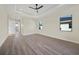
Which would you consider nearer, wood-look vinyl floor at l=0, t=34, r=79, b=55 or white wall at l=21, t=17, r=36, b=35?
wood-look vinyl floor at l=0, t=34, r=79, b=55

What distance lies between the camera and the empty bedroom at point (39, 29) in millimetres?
2760

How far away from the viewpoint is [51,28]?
2953 mm

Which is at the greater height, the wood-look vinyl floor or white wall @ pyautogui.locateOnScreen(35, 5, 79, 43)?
white wall @ pyautogui.locateOnScreen(35, 5, 79, 43)

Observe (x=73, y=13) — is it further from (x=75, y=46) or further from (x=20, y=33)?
(x=20, y=33)

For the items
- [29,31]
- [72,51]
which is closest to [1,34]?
[29,31]

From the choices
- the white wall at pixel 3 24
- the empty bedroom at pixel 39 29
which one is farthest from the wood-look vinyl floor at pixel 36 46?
the white wall at pixel 3 24

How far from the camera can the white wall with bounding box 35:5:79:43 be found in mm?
2740

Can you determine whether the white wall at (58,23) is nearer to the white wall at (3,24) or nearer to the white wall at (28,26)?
the white wall at (28,26)

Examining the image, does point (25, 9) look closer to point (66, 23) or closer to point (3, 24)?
point (3, 24)

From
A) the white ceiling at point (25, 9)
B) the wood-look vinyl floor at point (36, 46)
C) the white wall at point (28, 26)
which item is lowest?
the wood-look vinyl floor at point (36, 46)

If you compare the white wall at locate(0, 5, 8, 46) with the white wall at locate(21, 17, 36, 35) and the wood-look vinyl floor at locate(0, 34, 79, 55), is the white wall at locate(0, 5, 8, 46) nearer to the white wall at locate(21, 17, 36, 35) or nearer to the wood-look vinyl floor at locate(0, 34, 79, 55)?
the wood-look vinyl floor at locate(0, 34, 79, 55)

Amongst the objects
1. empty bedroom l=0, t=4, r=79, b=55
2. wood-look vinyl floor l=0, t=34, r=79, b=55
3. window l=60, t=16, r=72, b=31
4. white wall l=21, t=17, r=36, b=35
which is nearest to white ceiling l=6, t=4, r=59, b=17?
empty bedroom l=0, t=4, r=79, b=55

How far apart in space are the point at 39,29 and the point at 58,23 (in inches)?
17.9
